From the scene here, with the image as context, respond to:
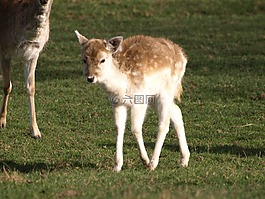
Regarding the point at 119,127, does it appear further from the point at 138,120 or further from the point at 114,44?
the point at 114,44

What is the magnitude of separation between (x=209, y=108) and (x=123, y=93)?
4.68 m

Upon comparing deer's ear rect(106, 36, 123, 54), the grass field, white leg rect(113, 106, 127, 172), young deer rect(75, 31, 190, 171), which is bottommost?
the grass field

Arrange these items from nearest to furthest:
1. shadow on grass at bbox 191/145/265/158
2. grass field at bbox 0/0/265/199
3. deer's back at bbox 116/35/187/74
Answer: grass field at bbox 0/0/265/199 → deer's back at bbox 116/35/187/74 → shadow on grass at bbox 191/145/265/158

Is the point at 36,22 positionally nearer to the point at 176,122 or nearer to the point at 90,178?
the point at 176,122

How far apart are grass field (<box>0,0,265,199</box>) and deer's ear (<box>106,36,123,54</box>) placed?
1.46 m

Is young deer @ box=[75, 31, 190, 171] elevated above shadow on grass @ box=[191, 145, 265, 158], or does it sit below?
above

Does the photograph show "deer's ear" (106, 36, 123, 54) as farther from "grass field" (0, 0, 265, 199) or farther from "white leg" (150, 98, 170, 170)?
"grass field" (0, 0, 265, 199)

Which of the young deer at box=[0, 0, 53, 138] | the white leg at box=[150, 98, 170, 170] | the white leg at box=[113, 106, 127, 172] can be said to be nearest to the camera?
the white leg at box=[113, 106, 127, 172]

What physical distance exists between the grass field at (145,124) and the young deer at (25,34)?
66cm

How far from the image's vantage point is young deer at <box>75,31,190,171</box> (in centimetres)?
847

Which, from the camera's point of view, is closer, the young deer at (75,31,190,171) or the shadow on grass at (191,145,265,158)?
the young deer at (75,31,190,171)

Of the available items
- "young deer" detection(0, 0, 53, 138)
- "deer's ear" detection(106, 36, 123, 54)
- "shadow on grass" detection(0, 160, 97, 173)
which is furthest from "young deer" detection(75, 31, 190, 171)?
"young deer" detection(0, 0, 53, 138)

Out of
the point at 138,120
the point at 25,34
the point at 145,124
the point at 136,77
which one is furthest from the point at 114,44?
the point at 145,124

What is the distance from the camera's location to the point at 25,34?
11.2m
